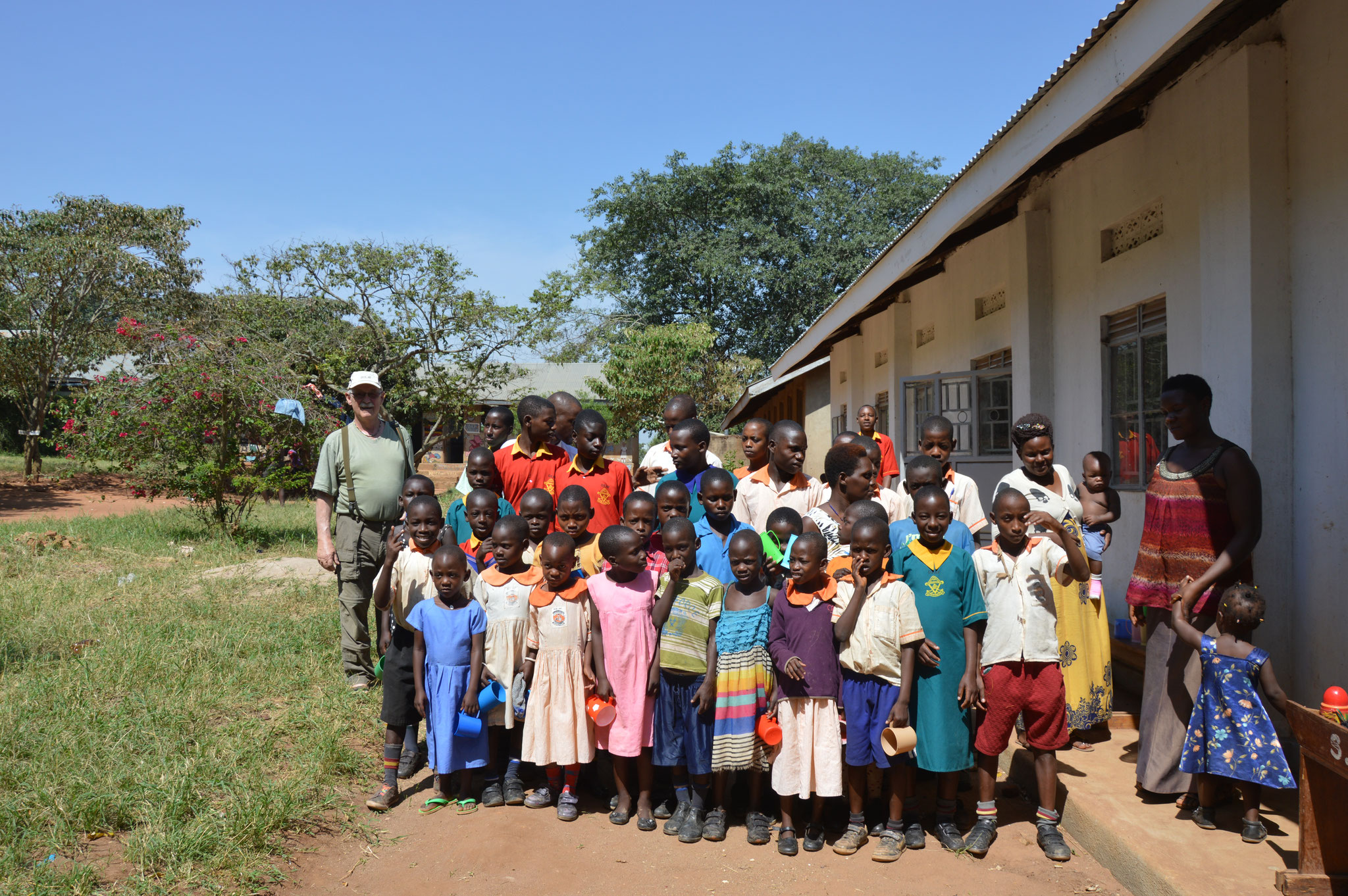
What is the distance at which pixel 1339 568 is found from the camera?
11.7 ft

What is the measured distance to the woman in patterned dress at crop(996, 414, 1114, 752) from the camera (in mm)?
3994

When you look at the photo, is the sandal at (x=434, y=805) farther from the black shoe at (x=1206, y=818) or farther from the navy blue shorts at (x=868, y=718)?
the black shoe at (x=1206, y=818)

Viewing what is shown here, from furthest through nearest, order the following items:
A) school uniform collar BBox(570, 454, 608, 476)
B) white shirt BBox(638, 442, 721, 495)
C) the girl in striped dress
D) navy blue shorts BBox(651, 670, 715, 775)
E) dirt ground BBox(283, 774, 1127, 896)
→ 1. white shirt BBox(638, 442, 721, 495)
2. school uniform collar BBox(570, 454, 608, 476)
3. navy blue shorts BBox(651, 670, 715, 775)
4. the girl in striped dress
5. dirt ground BBox(283, 774, 1127, 896)

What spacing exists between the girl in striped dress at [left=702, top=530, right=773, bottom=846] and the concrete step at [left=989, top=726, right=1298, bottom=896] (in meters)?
1.24

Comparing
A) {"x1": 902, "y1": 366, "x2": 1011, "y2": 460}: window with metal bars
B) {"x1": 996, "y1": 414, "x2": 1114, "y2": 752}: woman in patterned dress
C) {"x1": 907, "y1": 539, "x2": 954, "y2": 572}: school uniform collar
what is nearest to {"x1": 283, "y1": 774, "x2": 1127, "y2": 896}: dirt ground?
{"x1": 996, "y1": 414, "x2": 1114, "y2": 752}: woman in patterned dress

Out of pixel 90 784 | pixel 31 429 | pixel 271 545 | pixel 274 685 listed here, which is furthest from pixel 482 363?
pixel 90 784

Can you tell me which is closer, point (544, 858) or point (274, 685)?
point (544, 858)

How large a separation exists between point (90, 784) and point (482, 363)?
47.1 ft

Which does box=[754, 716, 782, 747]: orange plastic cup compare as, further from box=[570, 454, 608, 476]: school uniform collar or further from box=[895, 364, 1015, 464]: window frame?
box=[895, 364, 1015, 464]: window frame

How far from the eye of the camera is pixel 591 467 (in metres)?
4.50

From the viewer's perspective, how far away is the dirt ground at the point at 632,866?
122 inches

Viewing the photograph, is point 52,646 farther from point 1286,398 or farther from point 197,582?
point 1286,398

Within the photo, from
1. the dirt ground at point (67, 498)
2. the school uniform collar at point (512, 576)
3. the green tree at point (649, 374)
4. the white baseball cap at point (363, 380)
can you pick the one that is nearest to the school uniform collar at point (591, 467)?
the school uniform collar at point (512, 576)

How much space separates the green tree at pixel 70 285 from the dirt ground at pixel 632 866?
1924 centimetres
